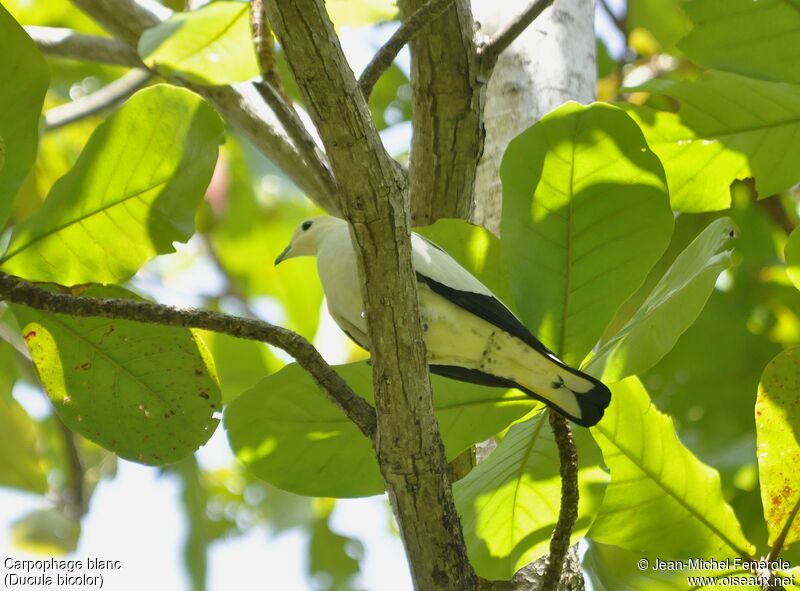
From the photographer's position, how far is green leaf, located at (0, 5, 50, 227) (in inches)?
69.0

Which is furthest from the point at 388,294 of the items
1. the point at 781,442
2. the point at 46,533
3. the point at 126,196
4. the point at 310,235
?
the point at 46,533

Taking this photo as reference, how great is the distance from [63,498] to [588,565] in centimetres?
285

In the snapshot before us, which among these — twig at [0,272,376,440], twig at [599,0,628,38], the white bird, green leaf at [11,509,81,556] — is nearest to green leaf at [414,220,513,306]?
the white bird

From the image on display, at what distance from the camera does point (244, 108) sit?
2768 millimetres

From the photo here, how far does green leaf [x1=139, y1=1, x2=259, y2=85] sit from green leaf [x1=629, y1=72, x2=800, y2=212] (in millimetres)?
985

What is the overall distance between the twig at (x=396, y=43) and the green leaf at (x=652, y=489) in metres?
0.82

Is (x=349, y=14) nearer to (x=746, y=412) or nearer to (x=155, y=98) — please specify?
(x=155, y=98)

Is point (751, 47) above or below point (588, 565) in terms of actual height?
above

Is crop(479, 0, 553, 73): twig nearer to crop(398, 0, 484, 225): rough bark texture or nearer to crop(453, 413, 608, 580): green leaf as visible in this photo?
crop(398, 0, 484, 225): rough bark texture

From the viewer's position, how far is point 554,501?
183cm

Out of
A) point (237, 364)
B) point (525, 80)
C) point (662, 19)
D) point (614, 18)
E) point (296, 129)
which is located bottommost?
point (237, 364)

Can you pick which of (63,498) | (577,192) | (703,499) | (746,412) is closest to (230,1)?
(577,192)

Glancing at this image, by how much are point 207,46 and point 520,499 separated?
1.32m

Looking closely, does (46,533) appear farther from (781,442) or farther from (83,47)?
(781,442)
